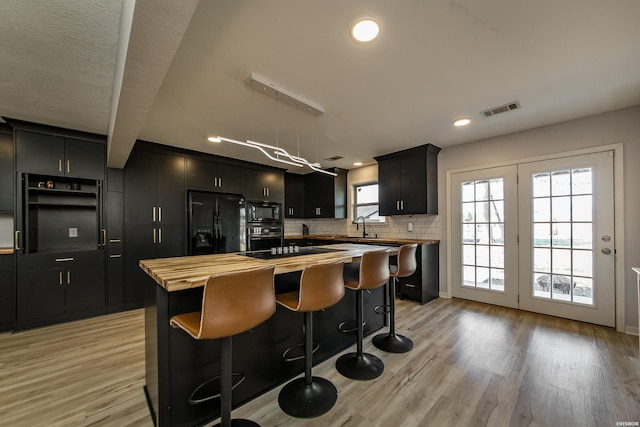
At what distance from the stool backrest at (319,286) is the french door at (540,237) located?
303 centimetres

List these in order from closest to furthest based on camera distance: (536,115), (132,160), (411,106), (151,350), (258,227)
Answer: (151,350)
(411,106)
(536,115)
(132,160)
(258,227)

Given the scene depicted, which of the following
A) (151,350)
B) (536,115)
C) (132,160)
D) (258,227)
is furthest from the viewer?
(258,227)

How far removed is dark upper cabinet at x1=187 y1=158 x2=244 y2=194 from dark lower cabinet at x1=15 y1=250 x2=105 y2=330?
5.46 ft

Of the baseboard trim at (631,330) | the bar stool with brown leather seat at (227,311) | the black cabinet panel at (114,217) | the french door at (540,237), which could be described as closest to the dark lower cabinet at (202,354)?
the bar stool with brown leather seat at (227,311)

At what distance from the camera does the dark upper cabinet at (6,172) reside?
2955mm

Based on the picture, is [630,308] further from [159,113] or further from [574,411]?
[159,113]

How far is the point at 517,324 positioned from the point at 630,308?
3.59ft

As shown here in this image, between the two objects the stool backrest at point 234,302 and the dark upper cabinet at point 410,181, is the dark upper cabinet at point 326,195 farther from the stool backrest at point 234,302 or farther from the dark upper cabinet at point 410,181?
the stool backrest at point 234,302

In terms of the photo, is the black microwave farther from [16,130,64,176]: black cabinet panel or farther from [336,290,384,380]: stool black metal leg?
[336,290,384,380]: stool black metal leg

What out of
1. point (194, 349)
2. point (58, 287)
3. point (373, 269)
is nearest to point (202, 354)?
point (194, 349)

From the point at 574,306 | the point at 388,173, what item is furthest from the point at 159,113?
the point at 574,306

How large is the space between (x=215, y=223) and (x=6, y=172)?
245 centimetres

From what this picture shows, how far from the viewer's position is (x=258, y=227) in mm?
4941

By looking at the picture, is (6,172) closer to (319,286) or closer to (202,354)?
(202,354)
